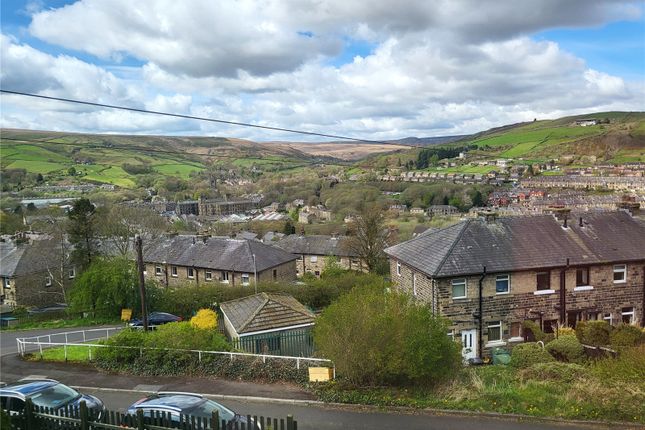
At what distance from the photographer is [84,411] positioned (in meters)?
9.25

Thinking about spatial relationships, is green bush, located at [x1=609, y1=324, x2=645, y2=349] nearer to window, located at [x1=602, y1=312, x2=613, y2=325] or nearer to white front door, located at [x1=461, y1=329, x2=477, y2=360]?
window, located at [x1=602, y1=312, x2=613, y2=325]

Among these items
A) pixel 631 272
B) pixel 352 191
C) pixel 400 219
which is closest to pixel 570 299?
pixel 631 272

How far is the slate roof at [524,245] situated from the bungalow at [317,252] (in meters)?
35.8

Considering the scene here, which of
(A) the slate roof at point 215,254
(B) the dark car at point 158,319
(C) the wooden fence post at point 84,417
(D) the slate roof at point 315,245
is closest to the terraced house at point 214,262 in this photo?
(A) the slate roof at point 215,254

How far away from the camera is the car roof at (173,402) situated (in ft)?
32.9

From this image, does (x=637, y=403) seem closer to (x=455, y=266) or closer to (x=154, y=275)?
(x=455, y=266)

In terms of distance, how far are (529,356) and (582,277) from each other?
26.3 feet

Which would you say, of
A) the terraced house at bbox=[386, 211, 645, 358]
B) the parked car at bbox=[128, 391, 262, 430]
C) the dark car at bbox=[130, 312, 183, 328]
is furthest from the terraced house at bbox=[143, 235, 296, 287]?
the parked car at bbox=[128, 391, 262, 430]

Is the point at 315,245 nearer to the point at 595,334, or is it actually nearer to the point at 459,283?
the point at 459,283

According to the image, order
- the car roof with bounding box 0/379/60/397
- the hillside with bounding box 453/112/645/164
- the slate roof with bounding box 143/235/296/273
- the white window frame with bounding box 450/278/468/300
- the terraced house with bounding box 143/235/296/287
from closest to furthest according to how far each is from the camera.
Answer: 1. the car roof with bounding box 0/379/60/397
2. the white window frame with bounding box 450/278/468/300
3. the terraced house with bounding box 143/235/296/287
4. the slate roof with bounding box 143/235/296/273
5. the hillside with bounding box 453/112/645/164

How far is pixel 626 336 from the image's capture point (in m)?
18.3

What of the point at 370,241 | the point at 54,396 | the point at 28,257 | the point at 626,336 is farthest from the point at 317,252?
the point at 54,396

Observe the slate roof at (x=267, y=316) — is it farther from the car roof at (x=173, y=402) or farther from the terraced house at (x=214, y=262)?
the terraced house at (x=214, y=262)

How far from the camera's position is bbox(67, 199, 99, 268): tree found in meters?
36.9
